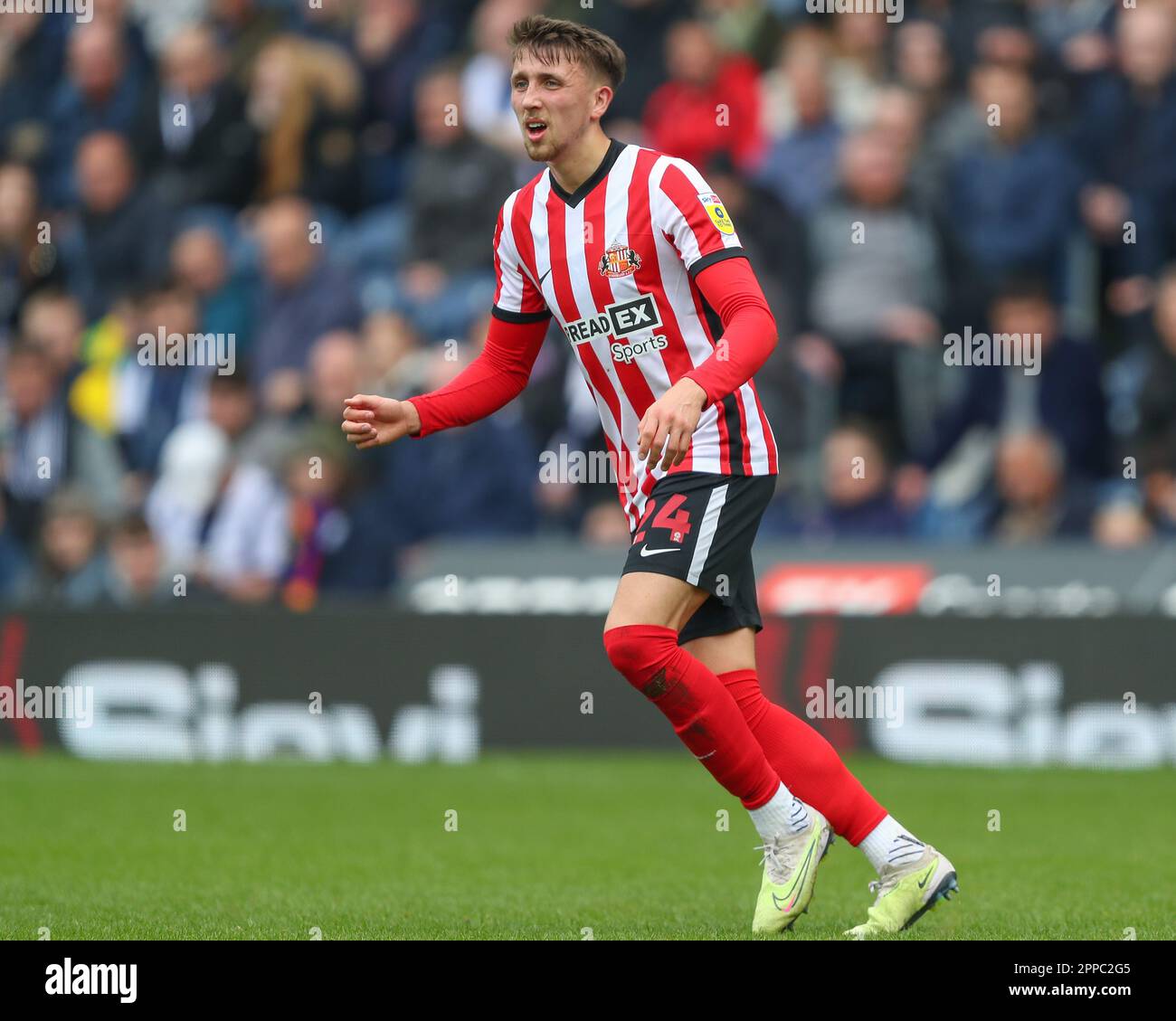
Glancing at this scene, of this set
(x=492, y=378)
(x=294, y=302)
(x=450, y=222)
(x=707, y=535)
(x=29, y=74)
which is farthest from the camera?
(x=29, y=74)

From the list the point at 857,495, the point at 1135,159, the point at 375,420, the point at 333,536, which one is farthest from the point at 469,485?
the point at 375,420

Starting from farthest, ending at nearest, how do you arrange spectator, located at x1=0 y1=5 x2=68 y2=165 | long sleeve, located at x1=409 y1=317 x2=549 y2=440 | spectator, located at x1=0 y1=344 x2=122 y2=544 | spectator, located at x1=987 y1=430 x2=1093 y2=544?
spectator, located at x1=0 y1=5 x2=68 y2=165 → spectator, located at x1=0 y1=344 x2=122 y2=544 → spectator, located at x1=987 y1=430 x2=1093 y2=544 → long sleeve, located at x1=409 y1=317 x2=549 y2=440

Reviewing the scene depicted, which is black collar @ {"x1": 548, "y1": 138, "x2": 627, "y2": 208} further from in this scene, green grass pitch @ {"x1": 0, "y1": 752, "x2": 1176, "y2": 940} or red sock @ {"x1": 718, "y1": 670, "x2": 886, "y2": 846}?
green grass pitch @ {"x1": 0, "y1": 752, "x2": 1176, "y2": 940}

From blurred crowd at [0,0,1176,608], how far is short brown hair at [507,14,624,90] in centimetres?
638

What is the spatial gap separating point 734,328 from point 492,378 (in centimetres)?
108

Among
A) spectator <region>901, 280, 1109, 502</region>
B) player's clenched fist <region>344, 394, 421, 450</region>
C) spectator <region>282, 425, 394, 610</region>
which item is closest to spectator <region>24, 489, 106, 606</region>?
spectator <region>282, 425, 394, 610</region>

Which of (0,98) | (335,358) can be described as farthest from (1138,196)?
(0,98)

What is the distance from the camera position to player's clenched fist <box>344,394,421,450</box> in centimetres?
577

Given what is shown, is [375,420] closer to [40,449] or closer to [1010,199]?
[1010,199]

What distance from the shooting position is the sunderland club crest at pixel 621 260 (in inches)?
222

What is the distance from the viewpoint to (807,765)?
5809mm

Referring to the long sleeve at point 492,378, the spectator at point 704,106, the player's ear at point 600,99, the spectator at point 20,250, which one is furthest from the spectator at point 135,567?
the player's ear at point 600,99

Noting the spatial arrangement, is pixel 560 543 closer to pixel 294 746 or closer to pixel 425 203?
pixel 294 746

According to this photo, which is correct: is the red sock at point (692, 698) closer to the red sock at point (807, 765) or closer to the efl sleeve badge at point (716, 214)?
the red sock at point (807, 765)
